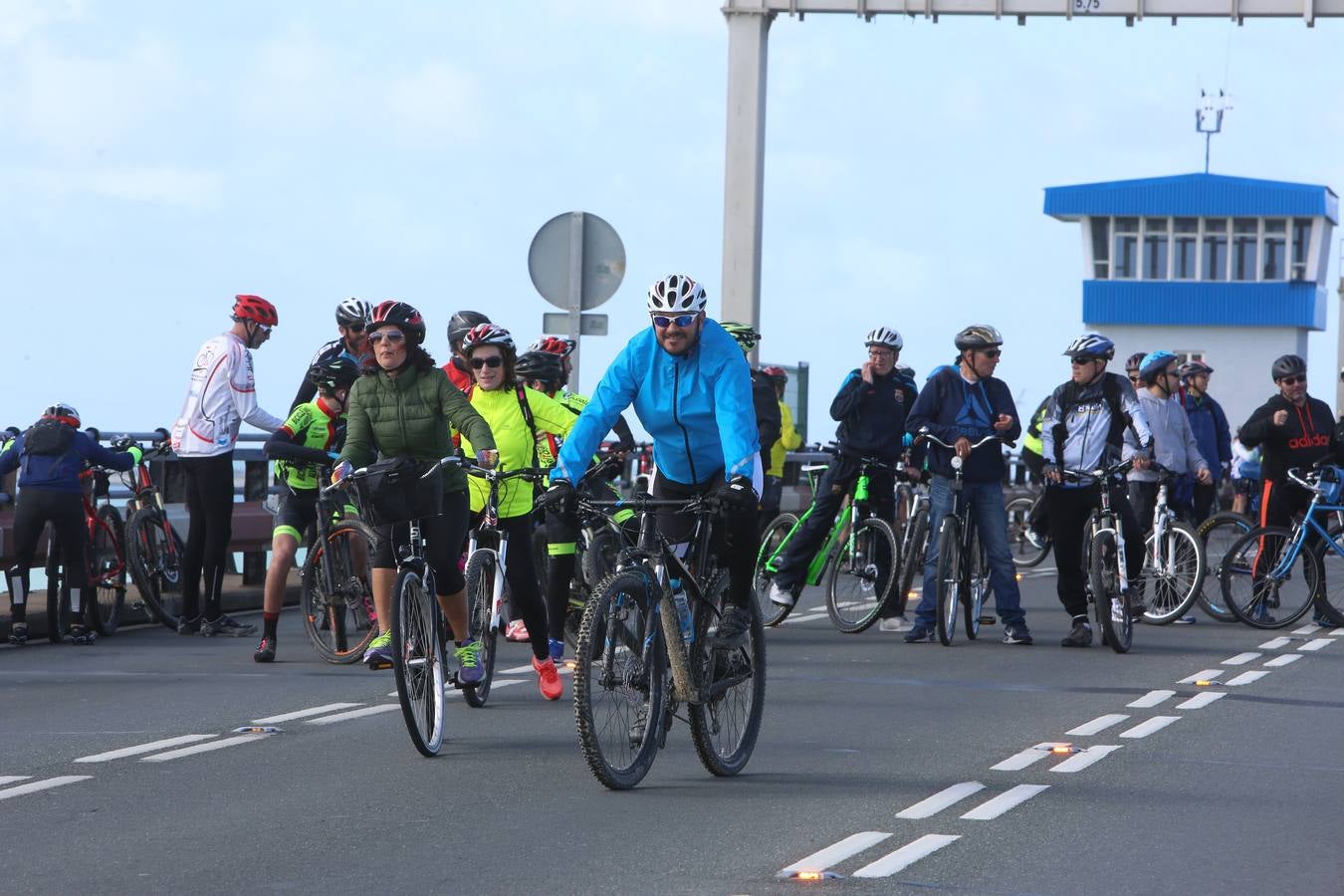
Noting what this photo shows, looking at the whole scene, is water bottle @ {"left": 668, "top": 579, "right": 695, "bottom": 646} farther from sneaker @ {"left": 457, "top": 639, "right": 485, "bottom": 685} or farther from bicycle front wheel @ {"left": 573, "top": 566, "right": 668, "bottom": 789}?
sneaker @ {"left": 457, "top": 639, "right": 485, "bottom": 685}

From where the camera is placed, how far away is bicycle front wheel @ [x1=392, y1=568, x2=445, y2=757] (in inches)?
357

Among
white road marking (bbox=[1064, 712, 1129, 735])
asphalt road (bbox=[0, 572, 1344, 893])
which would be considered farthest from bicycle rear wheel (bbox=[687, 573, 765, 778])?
white road marking (bbox=[1064, 712, 1129, 735])

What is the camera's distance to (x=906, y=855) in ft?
23.4

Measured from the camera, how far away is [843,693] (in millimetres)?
11898

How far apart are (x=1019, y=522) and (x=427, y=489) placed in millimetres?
18562

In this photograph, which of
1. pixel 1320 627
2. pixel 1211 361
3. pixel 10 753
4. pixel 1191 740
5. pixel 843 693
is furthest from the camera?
pixel 1211 361

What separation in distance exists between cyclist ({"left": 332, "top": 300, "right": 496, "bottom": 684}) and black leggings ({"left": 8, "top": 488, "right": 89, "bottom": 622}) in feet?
16.6

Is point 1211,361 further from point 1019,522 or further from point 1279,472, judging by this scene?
point 1279,472

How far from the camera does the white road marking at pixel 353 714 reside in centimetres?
1049

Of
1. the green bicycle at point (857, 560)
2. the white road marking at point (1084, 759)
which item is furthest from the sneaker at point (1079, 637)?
the white road marking at point (1084, 759)

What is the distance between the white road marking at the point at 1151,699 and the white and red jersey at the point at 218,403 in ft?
19.4

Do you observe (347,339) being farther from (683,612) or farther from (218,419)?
(683,612)

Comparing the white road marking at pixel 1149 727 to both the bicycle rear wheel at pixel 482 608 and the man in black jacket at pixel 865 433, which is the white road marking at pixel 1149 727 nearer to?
the bicycle rear wheel at pixel 482 608

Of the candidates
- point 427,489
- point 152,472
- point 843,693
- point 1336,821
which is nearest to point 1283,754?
point 1336,821
